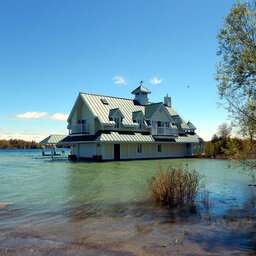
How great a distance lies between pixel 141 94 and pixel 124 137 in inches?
467

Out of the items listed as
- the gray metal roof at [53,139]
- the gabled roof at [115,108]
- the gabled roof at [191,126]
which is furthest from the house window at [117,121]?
the gabled roof at [191,126]

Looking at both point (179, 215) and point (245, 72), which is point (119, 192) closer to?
point (179, 215)

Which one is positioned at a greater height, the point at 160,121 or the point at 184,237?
the point at 160,121

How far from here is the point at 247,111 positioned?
951 centimetres

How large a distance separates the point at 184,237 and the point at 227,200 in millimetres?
4858

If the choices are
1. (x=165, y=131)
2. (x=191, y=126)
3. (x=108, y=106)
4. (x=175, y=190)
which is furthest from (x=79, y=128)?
(x=175, y=190)

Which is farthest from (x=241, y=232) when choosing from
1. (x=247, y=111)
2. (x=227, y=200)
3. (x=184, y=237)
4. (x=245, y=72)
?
(x=245, y=72)

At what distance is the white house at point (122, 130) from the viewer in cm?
3234

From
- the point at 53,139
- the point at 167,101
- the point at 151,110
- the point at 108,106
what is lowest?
the point at 53,139

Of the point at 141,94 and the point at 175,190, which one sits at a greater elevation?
the point at 141,94

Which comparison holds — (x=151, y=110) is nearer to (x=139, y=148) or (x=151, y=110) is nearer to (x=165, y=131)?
(x=165, y=131)

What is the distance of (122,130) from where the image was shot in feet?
112

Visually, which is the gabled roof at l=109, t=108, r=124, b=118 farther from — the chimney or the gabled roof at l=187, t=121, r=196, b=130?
the gabled roof at l=187, t=121, r=196, b=130

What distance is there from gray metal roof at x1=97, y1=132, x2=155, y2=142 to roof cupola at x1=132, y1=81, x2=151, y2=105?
26.1 ft
